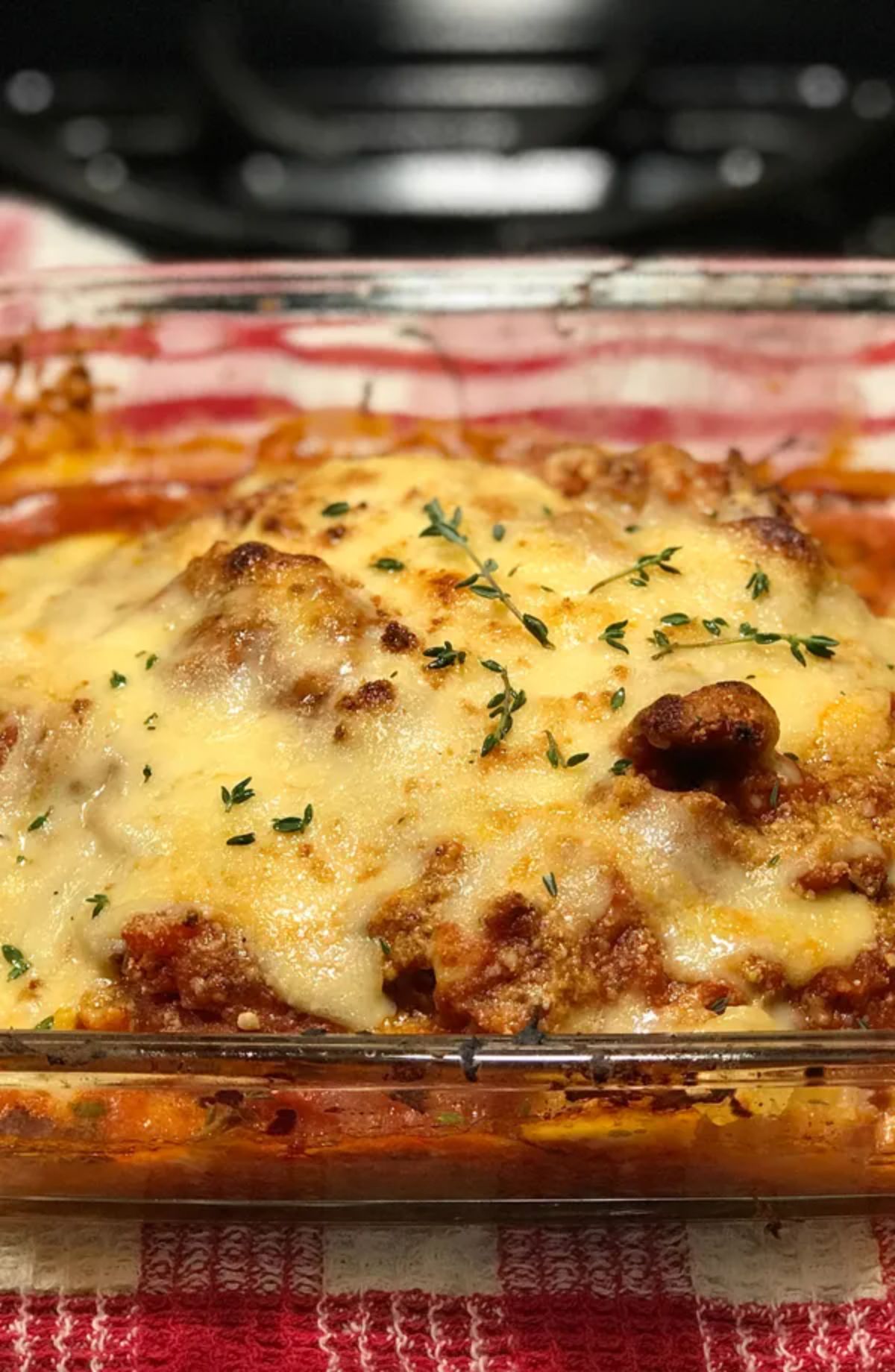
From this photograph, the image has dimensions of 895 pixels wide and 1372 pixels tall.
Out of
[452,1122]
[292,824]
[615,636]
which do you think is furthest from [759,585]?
[452,1122]

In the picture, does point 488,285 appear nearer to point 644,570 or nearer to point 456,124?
point 644,570

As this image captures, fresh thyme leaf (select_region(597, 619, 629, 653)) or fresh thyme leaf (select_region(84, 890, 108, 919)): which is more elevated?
fresh thyme leaf (select_region(597, 619, 629, 653))

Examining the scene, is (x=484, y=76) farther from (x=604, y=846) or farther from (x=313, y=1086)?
(x=313, y=1086)

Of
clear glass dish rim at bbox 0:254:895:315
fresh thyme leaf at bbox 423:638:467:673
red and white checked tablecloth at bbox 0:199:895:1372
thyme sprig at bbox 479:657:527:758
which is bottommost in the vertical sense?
red and white checked tablecloth at bbox 0:199:895:1372

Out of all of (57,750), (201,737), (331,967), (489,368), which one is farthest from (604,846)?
(489,368)

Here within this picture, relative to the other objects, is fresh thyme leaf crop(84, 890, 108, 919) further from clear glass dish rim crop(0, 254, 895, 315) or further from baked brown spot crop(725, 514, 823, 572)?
clear glass dish rim crop(0, 254, 895, 315)

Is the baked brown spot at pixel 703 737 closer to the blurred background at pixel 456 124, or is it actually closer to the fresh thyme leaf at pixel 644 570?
the fresh thyme leaf at pixel 644 570

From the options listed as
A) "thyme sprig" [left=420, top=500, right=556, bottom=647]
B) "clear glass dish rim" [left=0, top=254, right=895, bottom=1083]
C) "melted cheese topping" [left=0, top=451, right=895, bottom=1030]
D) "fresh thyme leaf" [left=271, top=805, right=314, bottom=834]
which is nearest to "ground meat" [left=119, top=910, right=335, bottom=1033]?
"melted cheese topping" [left=0, top=451, right=895, bottom=1030]
